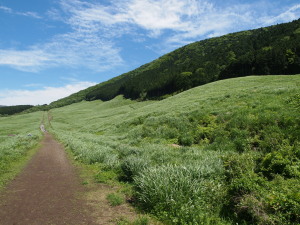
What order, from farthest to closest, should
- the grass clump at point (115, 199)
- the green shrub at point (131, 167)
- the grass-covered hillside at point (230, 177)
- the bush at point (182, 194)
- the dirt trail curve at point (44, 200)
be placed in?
1. the green shrub at point (131, 167)
2. the grass clump at point (115, 199)
3. the dirt trail curve at point (44, 200)
4. the bush at point (182, 194)
5. the grass-covered hillside at point (230, 177)

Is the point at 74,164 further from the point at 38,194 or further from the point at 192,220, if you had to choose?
the point at 192,220

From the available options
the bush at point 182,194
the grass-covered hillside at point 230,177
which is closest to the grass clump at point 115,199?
the grass-covered hillside at point 230,177

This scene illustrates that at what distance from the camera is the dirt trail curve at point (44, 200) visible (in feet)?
20.7

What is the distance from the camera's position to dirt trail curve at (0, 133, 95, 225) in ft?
20.7

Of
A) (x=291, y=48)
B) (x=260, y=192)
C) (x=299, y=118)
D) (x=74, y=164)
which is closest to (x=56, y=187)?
(x=74, y=164)

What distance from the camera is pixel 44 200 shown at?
7.69 metres

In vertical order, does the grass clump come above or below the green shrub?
below

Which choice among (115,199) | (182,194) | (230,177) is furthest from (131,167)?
(230,177)

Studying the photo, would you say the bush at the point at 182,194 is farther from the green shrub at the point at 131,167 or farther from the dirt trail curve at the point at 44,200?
the dirt trail curve at the point at 44,200

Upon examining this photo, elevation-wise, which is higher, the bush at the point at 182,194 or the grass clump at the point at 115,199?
the bush at the point at 182,194

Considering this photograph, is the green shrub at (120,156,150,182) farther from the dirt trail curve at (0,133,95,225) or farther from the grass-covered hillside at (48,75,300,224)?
the dirt trail curve at (0,133,95,225)

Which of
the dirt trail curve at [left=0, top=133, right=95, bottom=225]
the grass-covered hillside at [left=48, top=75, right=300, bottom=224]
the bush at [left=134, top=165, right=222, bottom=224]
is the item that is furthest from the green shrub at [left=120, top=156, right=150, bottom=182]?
the dirt trail curve at [left=0, top=133, right=95, bottom=225]

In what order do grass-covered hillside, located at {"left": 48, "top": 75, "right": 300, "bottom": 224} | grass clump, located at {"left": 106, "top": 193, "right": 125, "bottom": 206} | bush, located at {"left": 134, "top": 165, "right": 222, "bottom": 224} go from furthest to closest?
grass clump, located at {"left": 106, "top": 193, "right": 125, "bottom": 206}
bush, located at {"left": 134, "top": 165, "right": 222, "bottom": 224}
grass-covered hillside, located at {"left": 48, "top": 75, "right": 300, "bottom": 224}

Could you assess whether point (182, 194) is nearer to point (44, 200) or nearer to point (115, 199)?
point (115, 199)
